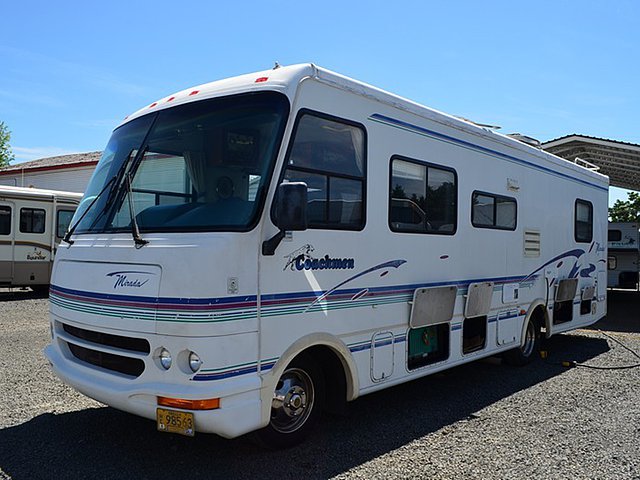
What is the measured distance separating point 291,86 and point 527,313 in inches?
192

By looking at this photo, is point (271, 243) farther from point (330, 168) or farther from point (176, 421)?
point (176, 421)

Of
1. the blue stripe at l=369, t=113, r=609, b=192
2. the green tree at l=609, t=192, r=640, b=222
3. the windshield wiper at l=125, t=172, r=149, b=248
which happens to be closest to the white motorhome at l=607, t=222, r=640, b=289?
the blue stripe at l=369, t=113, r=609, b=192

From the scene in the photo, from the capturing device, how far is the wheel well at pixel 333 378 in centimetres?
477

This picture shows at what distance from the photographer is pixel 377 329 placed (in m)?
5.11

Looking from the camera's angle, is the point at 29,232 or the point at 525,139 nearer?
the point at 525,139

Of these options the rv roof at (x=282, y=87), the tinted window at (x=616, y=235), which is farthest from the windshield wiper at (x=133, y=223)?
the tinted window at (x=616, y=235)

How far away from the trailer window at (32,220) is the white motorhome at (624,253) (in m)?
16.1

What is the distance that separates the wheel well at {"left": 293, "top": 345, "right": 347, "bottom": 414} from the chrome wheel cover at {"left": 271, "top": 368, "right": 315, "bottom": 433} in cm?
21

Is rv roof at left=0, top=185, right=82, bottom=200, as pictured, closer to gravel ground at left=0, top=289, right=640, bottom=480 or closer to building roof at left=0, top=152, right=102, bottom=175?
gravel ground at left=0, top=289, right=640, bottom=480

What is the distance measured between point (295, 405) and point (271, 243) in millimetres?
1327

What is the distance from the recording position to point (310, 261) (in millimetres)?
4461

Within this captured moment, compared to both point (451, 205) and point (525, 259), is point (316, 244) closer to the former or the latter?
point (451, 205)

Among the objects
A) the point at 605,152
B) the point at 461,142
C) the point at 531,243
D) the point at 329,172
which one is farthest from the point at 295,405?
the point at 605,152

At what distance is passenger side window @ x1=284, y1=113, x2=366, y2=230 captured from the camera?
14.5ft
